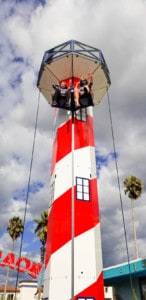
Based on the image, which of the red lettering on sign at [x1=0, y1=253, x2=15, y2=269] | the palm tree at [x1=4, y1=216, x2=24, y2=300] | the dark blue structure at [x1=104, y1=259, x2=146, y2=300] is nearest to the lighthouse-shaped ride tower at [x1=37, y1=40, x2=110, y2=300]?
the dark blue structure at [x1=104, y1=259, x2=146, y2=300]

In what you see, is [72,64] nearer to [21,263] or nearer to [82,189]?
[82,189]

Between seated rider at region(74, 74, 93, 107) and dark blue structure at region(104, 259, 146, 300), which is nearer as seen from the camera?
seated rider at region(74, 74, 93, 107)

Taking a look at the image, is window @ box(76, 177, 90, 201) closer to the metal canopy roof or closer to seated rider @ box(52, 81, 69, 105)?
seated rider @ box(52, 81, 69, 105)

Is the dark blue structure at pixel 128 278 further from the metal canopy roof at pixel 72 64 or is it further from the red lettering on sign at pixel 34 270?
the metal canopy roof at pixel 72 64

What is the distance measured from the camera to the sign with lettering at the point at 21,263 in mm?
32469

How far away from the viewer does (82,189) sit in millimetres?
11383

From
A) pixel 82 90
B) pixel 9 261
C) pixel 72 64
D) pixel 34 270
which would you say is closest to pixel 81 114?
pixel 82 90

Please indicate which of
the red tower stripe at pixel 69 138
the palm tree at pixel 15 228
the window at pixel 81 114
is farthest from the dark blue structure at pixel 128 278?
the palm tree at pixel 15 228

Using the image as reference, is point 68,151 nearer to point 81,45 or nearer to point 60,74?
point 60,74

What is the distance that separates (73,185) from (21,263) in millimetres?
27169

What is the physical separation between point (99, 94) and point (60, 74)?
2.42 metres

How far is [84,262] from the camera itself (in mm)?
10078

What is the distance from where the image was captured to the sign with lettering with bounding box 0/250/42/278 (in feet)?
107

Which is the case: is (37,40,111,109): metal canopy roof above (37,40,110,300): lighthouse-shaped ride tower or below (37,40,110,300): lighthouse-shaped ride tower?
above
